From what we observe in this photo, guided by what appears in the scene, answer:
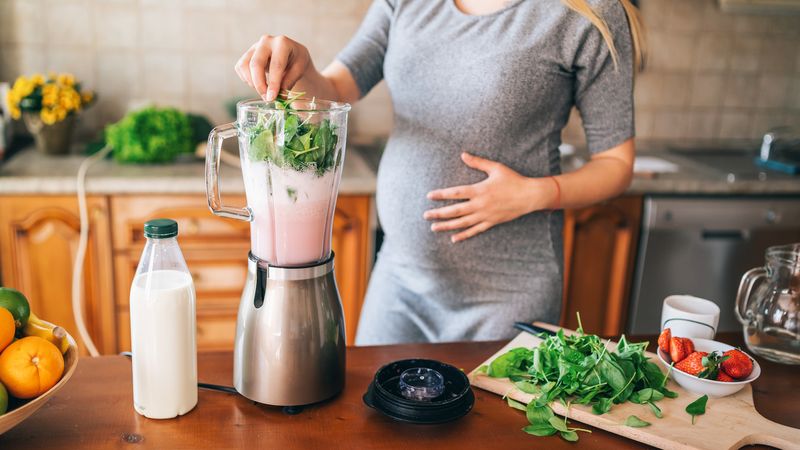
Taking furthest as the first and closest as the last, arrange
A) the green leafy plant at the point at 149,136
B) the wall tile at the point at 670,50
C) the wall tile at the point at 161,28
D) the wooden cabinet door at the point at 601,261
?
the wall tile at the point at 670,50
the wall tile at the point at 161,28
the wooden cabinet door at the point at 601,261
the green leafy plant at the point at 149,136

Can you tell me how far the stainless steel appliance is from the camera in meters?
2.18

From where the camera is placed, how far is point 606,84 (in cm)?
117

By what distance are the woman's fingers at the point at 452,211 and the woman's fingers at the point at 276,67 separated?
374 millimetres

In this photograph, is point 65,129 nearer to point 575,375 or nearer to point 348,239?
point 348,239

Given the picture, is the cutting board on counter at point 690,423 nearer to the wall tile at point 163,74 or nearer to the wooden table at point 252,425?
the wooden table at point 252,425

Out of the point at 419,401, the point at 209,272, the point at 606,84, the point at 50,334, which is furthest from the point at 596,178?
the point at 209,272

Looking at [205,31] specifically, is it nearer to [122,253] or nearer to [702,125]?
[122,253]

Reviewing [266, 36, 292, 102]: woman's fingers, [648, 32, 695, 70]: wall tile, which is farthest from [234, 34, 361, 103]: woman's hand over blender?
[648, 32, 695, 70]: wall tile

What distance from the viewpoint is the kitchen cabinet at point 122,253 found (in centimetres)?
192

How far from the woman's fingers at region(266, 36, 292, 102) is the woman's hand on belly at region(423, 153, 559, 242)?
1.16 feet

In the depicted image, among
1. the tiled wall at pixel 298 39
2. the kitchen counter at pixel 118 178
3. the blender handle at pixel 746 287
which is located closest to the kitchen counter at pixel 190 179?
the kitchen counter at pixel 118 178

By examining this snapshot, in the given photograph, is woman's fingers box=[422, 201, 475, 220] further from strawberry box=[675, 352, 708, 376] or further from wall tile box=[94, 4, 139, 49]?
wall tile box=[94, 4, 139, 49]

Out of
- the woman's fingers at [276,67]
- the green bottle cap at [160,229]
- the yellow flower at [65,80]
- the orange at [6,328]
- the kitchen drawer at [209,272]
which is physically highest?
the woman's fingers at [276,67]

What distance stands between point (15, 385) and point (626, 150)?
3.13ft
